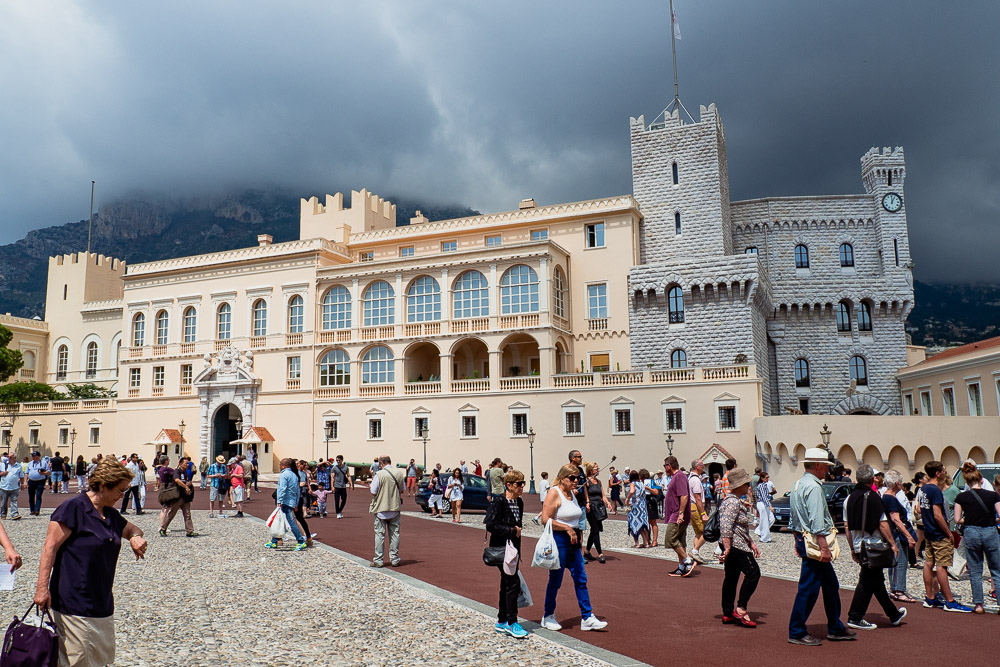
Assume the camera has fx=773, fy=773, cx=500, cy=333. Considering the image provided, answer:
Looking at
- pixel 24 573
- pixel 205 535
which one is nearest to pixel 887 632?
pixel 24 573

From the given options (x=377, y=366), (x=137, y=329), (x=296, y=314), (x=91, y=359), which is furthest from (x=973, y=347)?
(x=91, y=359)

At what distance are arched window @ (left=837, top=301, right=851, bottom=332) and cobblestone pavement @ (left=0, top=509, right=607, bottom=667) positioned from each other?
39443 millimetres

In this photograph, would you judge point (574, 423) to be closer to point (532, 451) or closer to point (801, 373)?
point (532, 451)

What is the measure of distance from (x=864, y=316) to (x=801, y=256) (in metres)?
5.02

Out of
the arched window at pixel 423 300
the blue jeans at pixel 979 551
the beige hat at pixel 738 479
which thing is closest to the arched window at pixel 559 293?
the arched window at pixel 423 300

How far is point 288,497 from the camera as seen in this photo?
1480 centimetres

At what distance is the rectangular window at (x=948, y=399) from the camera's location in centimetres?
3875

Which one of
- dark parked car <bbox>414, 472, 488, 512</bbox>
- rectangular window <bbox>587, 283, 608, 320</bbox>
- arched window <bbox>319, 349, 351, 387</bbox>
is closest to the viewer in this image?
dark parked car <bbox>414, 472, 488, 512</bbox>

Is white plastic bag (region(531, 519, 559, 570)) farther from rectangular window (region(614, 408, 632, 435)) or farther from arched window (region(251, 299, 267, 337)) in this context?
arched window (region(251, 299, 267, 337))

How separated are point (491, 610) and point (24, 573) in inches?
306

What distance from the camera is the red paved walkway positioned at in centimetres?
759

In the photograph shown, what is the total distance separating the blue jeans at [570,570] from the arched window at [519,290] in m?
32.1

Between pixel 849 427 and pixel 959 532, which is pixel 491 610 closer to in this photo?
pixel 959 532

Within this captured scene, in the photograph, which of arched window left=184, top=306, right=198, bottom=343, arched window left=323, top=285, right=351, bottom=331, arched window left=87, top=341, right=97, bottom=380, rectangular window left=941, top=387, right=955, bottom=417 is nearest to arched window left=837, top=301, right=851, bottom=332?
rectangular window left=941, top=387, right=955, bottom=417
